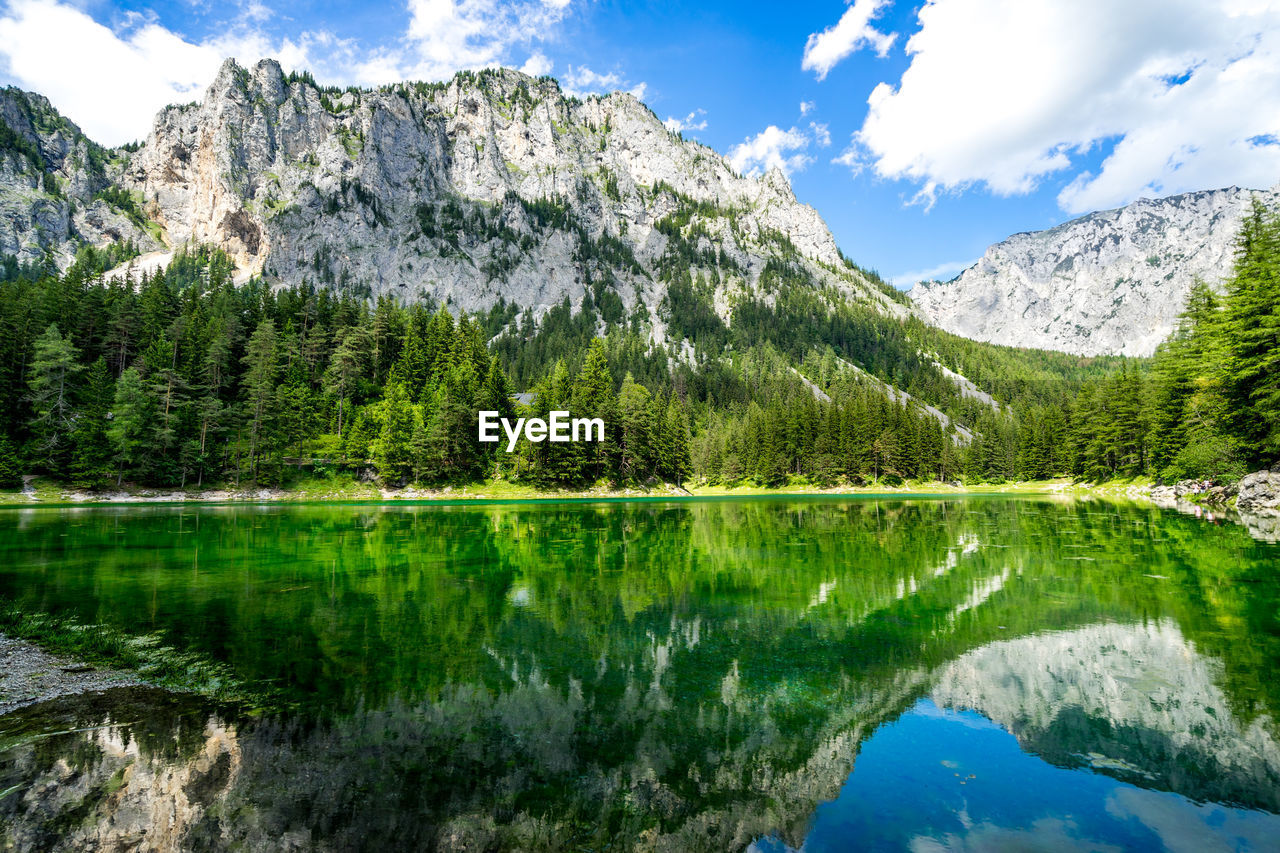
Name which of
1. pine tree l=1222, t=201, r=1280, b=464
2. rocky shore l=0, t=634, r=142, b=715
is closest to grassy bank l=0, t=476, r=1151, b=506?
pine tree l=1222, t=201, r=1280, b=464

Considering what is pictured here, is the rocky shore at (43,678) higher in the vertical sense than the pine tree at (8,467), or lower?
lower

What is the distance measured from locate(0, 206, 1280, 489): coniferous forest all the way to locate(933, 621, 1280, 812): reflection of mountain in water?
36.6 m

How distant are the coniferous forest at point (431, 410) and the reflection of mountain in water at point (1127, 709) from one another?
3655cm

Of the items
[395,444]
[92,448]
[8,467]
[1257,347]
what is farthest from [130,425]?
[1257,347]

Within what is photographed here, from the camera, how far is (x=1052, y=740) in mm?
8062

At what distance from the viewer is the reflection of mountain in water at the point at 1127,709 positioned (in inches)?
271

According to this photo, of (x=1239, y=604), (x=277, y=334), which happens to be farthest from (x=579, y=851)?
(x=277, y=334)

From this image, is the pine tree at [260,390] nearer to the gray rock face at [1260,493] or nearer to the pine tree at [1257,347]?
the pine tree at [1257,347]

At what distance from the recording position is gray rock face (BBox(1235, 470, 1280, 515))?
34.4m

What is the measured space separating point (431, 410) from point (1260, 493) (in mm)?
74334

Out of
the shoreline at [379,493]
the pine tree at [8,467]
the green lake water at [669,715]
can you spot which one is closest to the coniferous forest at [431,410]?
the pine tree at [8,467]

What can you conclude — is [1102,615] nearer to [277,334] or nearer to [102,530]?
[102,530]

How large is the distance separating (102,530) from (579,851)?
39.1 metres

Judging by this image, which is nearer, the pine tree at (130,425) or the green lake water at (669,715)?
the green lake water at (669,715)
